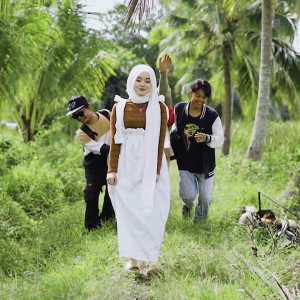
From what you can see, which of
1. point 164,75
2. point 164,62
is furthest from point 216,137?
point 164,62

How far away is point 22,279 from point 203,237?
5.93ft

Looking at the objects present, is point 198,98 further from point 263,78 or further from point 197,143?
point 263,78

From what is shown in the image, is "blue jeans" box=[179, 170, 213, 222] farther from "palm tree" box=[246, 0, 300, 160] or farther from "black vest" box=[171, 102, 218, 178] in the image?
"palm tree" box=[246, 0, 300, 160]

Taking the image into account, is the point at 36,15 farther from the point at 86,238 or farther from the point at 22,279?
the point at 22,279

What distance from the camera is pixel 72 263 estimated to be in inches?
181

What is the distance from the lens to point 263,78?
10742mm

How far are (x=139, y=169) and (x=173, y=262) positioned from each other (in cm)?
92

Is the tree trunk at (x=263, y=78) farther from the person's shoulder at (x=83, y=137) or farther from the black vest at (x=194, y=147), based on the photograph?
the person's shoulder at (x=83, y=137)

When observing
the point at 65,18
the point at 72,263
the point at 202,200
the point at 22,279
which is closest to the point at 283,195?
the point at 202,200

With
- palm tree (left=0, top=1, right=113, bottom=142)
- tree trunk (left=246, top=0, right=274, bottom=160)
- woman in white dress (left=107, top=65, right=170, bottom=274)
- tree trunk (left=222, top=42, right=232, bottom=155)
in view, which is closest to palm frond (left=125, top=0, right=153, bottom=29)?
woman in white dress (left=107, top=65, right=170, bottom=274)

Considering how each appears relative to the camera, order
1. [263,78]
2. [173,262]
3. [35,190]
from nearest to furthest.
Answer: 1. [173,262]
2. [35,190]
3. [263,78]

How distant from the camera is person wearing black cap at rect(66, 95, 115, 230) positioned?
17.6 feet

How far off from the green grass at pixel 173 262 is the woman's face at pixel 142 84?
1.49m

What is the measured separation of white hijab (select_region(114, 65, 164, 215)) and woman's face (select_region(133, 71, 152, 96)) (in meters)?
0.03
